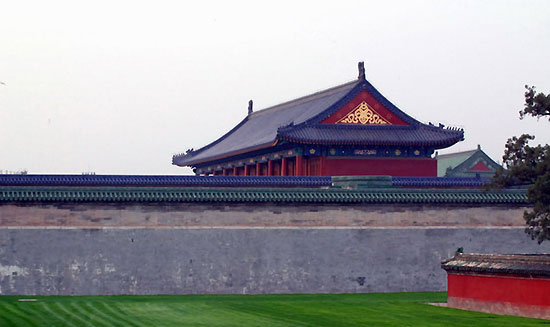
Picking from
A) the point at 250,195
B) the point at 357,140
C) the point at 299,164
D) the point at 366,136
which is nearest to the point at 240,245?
the point at 250,195

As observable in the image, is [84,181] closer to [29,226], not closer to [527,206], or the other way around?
[29,226]

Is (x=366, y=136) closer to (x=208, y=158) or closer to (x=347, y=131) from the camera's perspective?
(x=347, y=131)

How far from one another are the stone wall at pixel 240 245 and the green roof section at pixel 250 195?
0.30 metres

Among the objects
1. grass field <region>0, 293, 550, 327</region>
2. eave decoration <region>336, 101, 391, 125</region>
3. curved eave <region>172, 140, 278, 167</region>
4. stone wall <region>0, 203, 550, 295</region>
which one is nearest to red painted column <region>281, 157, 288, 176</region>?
curved eave <region>172, 140, 278, 167</region>

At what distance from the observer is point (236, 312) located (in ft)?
79.8

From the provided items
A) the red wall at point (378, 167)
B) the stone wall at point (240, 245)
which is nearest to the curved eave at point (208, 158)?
the red wall at point (378, 167)

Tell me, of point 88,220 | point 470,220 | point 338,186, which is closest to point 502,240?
point 470,220

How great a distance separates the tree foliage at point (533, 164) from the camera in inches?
912

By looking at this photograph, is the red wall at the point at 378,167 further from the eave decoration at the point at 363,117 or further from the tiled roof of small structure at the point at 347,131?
the eave decoration at the point at 363,117

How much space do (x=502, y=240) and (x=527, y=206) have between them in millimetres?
1496

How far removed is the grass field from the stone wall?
1544mm

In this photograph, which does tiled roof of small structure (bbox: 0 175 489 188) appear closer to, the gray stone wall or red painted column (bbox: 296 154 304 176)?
the gray stone wall

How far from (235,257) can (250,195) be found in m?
2.03

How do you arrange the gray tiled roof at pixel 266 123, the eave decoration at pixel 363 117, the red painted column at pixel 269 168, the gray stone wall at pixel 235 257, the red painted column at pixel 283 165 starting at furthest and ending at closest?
1. the red painted column at pixel 269 168
2. the gray tiled roof at pixel 266 123
3. the red painted column at pixel 283 165
4. the eave decoration at pixel 363 117
5. the gray stone wall at pixel 235 257
